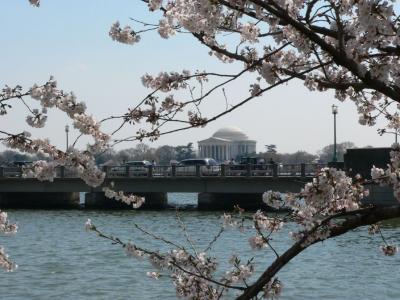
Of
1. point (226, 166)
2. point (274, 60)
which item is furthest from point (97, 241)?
point (274, 60)

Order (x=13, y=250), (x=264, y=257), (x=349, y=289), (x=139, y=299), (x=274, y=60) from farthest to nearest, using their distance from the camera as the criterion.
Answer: (x=13, y=250) < (x=264, y=257) < (x=349, y=289) < (x=139, y=299) < (x=274, y=60)

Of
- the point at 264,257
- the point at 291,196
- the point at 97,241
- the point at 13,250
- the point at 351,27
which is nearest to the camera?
the point at 351,27

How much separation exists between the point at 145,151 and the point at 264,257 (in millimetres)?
164064

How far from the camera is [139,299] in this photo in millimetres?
19766

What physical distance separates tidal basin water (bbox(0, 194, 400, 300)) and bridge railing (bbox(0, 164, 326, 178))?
11.5 metres

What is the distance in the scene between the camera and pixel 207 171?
2219 inches

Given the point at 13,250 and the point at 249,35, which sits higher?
the point at 249,35

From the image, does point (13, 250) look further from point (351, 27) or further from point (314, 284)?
point (351, 27)

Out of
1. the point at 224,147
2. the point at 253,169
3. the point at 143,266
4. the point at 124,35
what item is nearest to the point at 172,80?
the point at 124,35

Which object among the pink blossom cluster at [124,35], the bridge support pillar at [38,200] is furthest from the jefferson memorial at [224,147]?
the pink blossom cluster at [124,35]

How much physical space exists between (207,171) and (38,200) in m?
13.9

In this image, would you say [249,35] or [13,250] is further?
[13,250]

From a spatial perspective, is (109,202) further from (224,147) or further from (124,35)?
(224,147)

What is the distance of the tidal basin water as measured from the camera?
20.9 metres
